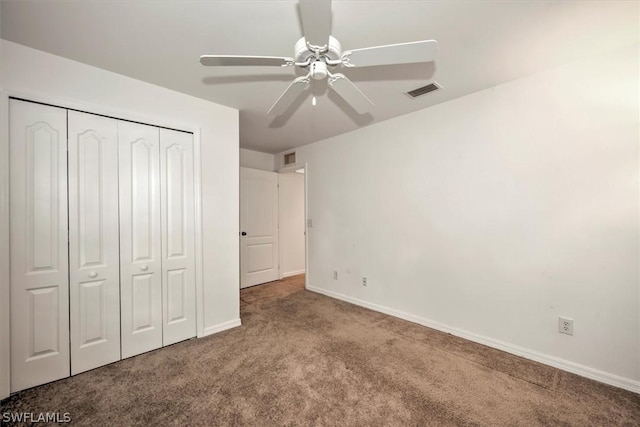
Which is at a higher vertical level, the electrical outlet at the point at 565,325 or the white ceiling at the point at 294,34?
the white ceiling at the point at 294,34

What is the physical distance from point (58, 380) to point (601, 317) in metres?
4.18

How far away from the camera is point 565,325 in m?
Result: 2.10

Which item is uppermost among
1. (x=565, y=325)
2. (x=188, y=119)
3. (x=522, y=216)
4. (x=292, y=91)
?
(x=188, y=119)

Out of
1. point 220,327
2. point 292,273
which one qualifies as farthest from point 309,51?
point 292,273

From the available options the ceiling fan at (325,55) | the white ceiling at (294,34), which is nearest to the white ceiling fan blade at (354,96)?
the ceiling fan at (325,55)

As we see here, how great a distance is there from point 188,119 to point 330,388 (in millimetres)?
2743

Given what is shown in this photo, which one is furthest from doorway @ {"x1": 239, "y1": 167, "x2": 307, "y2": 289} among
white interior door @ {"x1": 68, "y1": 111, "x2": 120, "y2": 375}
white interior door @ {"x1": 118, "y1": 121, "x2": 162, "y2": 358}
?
white interior door @ {"x1": 68, "y1": 111, "x2": 120, "y2": 375}

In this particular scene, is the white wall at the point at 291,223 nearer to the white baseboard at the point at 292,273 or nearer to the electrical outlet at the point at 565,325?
the white baseboard at the point at 292,273

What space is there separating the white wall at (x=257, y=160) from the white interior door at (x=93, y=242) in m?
2.41

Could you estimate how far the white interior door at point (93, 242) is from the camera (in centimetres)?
202

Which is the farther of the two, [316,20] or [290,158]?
[290,158]

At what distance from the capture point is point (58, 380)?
1948 mm

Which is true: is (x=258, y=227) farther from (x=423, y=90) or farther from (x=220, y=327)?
(x=423, y=90)

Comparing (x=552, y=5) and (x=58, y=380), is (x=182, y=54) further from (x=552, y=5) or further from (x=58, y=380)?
(x=58, y=380)
